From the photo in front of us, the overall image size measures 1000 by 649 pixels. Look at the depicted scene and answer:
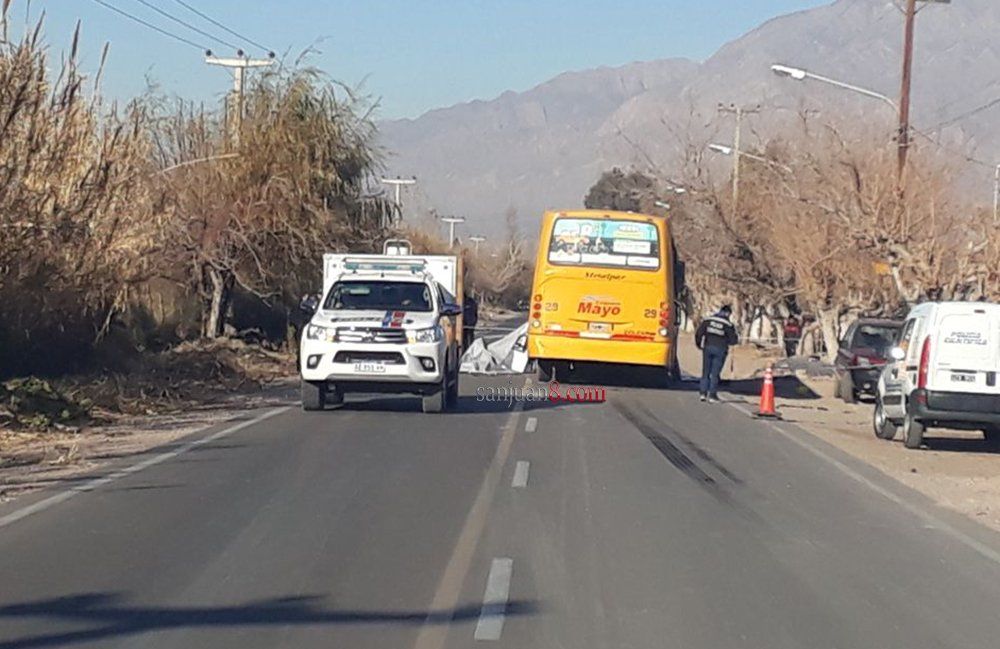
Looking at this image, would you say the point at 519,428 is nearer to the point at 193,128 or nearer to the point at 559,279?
the point at 559,279

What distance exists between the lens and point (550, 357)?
26578mm

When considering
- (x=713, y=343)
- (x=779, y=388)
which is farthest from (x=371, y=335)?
(x=779, y=388)

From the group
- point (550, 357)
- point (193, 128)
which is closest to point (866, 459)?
point (550, 357)

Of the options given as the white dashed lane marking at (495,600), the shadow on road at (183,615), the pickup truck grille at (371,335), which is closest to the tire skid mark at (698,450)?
the pickup truck grille at (371,335)

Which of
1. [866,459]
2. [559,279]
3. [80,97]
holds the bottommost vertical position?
[866,459]

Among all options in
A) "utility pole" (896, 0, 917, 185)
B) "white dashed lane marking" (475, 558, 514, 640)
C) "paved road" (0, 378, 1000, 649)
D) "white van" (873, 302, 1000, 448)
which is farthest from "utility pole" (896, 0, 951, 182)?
"white dashed lane marking" (475, 558, 514, 640)

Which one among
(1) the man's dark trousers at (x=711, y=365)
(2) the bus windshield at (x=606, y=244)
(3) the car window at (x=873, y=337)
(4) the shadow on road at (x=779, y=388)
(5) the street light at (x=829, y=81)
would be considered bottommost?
(4) the shadow on road at (x=779, y=388)

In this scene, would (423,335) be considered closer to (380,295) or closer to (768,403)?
(380,295)

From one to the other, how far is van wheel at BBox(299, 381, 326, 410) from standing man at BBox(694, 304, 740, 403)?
774 cm

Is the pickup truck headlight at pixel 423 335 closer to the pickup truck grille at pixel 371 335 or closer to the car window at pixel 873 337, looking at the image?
the pickup truck grille at pixel 371 335

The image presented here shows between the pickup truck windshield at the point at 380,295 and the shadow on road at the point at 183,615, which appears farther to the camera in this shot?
the pickup truck windshield at the point at 380,295

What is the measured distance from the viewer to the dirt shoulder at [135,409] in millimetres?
14227

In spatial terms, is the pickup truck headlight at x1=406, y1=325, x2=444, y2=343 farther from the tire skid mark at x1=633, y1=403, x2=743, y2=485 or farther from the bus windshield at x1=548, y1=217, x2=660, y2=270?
the bus windshield at x1=548, y1=217, x2=660, y2=270

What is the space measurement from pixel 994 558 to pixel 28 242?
1250 cm
